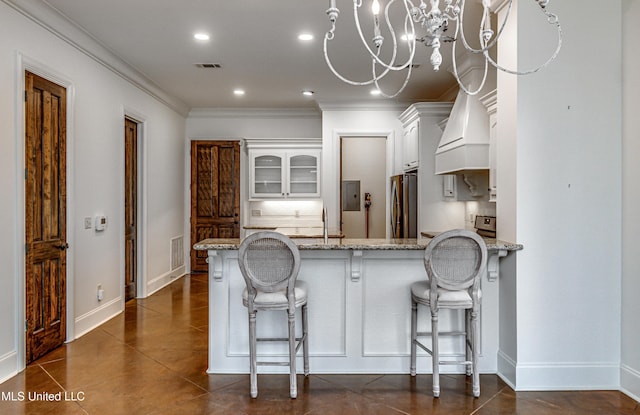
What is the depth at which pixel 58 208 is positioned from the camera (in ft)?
12.6

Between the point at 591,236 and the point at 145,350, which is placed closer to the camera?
the point at 591,236

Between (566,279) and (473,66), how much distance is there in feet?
8.74

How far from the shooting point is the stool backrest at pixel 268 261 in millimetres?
2711

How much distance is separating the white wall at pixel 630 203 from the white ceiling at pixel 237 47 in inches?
76.1

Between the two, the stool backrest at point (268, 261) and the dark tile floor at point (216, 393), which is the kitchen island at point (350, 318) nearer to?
the dark tile floor at point (216, 393)

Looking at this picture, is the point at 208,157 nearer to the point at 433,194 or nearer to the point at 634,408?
the point at 433,194

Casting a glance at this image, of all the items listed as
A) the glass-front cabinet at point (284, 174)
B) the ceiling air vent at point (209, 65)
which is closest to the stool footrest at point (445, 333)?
the ceiling air vent at point (209, 65)

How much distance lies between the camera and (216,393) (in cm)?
293

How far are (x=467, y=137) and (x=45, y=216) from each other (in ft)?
12.3

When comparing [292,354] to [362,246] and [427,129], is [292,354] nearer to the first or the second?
[362,246]

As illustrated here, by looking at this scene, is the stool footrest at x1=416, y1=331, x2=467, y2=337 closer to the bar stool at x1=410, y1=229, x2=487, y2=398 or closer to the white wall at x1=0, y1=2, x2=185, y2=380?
the bar stool at x1=410, y1=229, x2=487, y2=398

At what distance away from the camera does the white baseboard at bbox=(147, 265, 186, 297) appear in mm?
6070

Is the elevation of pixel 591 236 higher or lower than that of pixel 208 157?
lower

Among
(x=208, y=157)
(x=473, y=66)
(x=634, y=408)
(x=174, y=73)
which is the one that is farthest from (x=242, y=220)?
(x=634, y=408)
